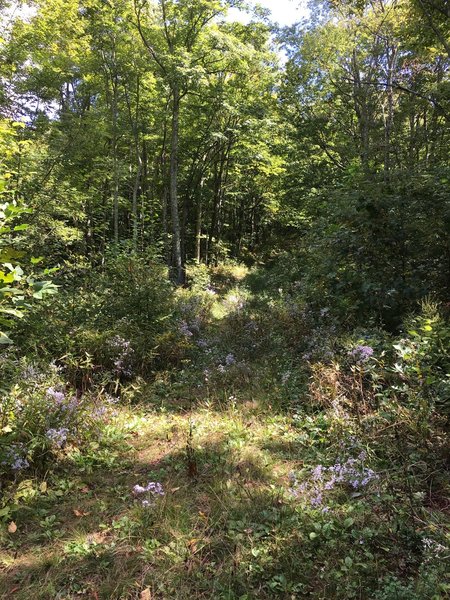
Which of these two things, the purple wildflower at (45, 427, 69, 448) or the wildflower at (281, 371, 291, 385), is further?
the wildflower at (281, 371, 291, 385)

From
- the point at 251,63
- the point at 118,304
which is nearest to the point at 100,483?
the point at 118,304

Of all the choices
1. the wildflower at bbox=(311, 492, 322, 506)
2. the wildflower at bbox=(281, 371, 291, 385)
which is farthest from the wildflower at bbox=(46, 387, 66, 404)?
the wildflower at bbox=(281, 371, 291, 385)

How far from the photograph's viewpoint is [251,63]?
43.1 ft

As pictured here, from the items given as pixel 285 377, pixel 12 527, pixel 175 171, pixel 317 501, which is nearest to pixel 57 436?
pixel 12 527

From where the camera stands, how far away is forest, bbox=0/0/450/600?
256 centimetres

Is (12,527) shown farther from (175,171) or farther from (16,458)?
(175,171)

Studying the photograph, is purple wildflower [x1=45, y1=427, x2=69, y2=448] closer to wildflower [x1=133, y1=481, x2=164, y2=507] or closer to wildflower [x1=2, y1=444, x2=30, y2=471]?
wildflower [x1=2, y1=444, x2=30, y2=471]

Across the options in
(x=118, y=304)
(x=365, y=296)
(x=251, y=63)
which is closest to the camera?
(x=365, y=296)

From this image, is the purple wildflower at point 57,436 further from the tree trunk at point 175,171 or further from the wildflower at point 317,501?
the tree trunk at point 175,171

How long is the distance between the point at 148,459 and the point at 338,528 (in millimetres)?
1961

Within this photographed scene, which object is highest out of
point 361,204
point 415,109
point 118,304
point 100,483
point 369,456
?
point 415,109

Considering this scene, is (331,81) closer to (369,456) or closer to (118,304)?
(118,304)

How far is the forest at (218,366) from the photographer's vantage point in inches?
101

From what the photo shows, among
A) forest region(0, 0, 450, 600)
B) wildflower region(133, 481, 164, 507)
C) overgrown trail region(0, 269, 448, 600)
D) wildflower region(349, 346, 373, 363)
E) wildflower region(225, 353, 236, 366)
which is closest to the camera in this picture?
overgrown trail region(0, 269, 448, 600)
